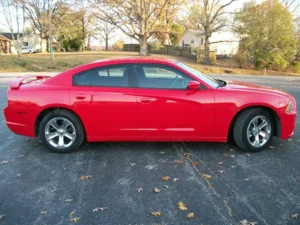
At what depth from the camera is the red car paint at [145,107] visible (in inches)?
181

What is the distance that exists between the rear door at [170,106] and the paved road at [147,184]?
0.39m

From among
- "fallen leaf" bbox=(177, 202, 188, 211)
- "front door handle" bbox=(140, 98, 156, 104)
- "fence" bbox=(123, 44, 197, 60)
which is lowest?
"fallen leaf" bbox=(177, 202, 188, 211)

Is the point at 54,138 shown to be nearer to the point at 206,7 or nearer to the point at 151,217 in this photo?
the point at 151,217

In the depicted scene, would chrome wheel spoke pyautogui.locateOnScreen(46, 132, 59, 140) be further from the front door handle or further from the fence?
the fence

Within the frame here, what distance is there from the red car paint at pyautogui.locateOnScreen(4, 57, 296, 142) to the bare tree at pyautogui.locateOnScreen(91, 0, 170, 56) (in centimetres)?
2481

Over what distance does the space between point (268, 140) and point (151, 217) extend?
2.76 m

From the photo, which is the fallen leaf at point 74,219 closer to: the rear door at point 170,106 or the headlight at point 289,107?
the rear door at point 170,106

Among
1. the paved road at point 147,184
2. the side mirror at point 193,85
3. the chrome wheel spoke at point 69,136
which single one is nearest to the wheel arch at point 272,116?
the paved road at point 147,184

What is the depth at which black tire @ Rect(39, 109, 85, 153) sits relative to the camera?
4711 mm

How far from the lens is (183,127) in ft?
15.3

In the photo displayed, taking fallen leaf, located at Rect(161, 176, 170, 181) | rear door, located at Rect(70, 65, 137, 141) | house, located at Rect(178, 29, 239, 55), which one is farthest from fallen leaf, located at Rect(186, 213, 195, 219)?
house, located at Rect(178, 29, 239, 55)

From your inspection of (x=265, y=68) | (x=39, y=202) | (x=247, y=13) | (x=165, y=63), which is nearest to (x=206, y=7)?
(x=247, y=13)

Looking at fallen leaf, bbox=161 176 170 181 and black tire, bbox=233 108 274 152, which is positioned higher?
black tire, bbox=233 108 274 152

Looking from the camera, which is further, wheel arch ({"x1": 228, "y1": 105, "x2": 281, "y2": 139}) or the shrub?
the shrub
